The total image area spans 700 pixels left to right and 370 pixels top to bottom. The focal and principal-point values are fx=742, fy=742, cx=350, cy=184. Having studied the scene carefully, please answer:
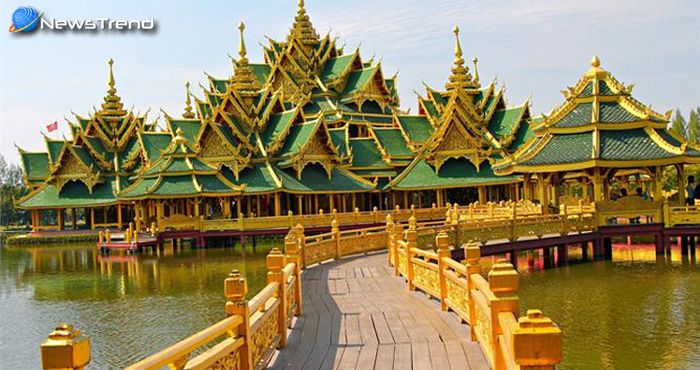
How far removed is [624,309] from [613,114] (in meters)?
12.1

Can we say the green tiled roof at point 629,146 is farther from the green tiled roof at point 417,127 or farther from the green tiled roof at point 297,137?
the green tiled roof at point 417,127

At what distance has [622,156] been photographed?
958 inches

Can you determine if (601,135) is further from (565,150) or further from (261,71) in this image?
(261,71)

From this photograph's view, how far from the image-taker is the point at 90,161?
4684 cm

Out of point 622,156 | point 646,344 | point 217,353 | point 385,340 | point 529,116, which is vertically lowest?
point 646,344

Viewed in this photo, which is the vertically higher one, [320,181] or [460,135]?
[460,135]

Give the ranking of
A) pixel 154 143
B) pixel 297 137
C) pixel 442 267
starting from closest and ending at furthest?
pixel 442 267 < pixel 297 137 < pixel 154 143

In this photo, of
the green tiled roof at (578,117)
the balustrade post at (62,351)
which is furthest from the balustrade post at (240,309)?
the green tiled roof at (578,117)

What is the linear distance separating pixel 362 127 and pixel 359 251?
2725 cm

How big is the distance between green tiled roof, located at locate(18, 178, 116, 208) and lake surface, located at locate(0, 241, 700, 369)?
15.9 m

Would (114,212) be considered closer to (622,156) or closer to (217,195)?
(217,195)

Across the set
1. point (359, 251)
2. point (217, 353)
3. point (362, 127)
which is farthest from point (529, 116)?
point (217, 353)

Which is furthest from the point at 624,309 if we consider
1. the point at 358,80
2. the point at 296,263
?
the point at 358,80

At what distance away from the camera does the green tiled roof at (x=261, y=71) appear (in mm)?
50537
